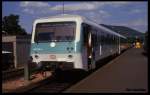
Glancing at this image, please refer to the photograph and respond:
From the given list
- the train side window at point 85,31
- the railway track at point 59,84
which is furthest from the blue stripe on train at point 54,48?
the railway track at point 59,84

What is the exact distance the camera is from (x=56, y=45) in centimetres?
1622

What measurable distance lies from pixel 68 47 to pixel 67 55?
1.15 feet

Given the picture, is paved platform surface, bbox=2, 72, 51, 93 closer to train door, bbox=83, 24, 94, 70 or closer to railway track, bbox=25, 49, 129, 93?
railway track, bbox=25, 49, 129, 93

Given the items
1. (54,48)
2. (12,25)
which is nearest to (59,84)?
(54,48)

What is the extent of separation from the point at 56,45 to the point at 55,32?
1.99ft

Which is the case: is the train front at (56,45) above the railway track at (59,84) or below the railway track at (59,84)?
above

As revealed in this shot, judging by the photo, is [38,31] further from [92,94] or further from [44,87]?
[92,94]

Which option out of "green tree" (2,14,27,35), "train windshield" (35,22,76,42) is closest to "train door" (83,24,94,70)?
"train windshield" (35,22,76,42)

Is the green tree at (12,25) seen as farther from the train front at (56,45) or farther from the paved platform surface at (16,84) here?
the train front at (56,45)

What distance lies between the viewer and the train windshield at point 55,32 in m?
16.3

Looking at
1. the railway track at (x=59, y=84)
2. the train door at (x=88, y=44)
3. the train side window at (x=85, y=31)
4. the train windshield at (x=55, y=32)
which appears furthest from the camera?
the train door at (x=88, y=44)

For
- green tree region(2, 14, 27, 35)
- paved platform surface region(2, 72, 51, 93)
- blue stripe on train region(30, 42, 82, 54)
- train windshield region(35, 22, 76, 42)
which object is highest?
green tree region(2, 14, 27, 35)

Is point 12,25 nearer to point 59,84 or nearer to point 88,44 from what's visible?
point 88,44

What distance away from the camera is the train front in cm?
1581
